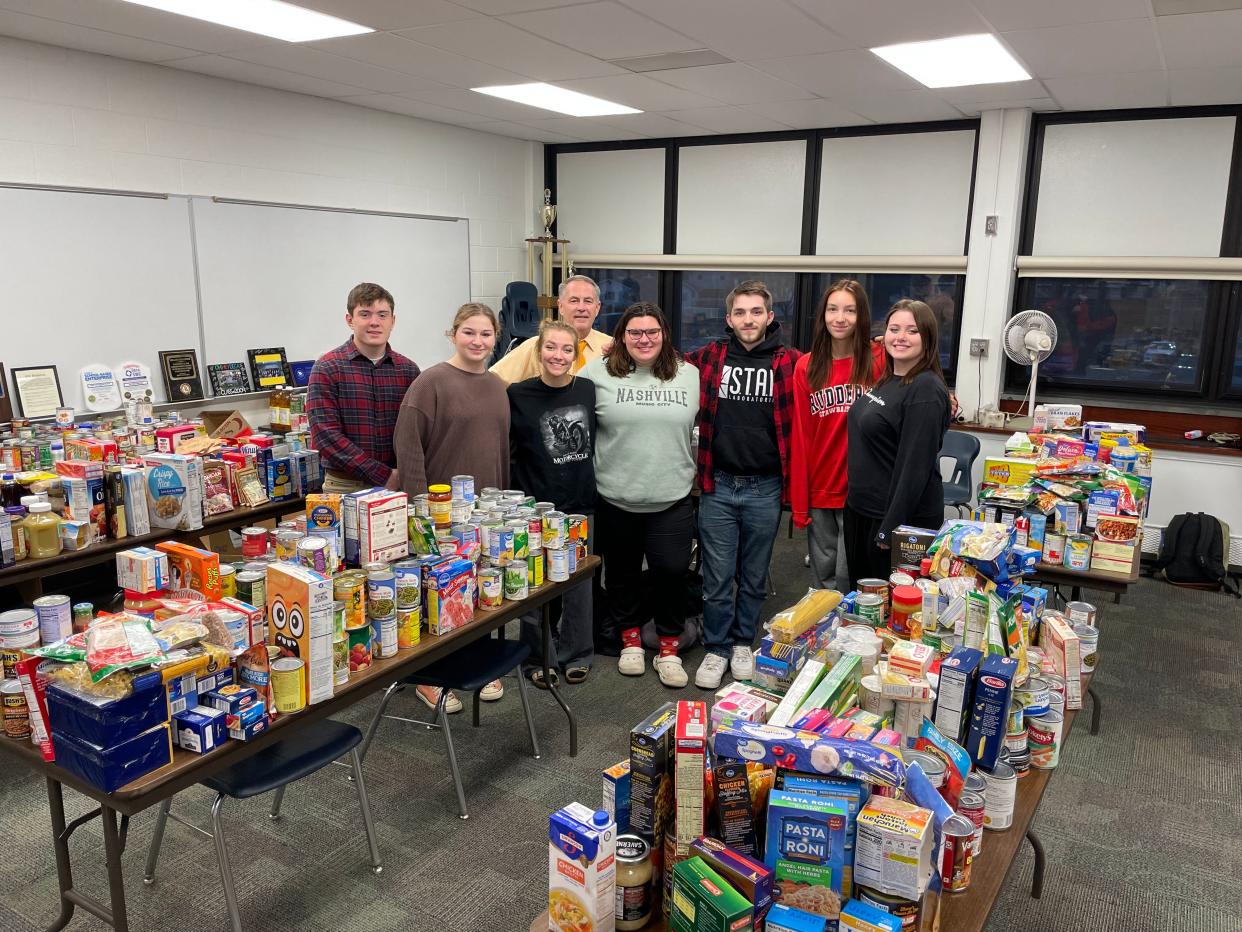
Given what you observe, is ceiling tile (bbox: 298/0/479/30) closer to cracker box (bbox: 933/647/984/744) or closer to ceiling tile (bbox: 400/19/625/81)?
ceiling tile (bbox: 400/19/625/81)

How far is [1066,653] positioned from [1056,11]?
8.31 ft

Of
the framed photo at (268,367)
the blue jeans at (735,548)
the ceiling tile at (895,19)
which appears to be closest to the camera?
the ceiling tile at (895,19)

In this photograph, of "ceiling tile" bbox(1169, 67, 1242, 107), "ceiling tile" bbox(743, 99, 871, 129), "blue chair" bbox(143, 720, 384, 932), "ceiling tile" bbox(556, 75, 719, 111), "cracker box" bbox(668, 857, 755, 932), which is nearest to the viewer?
"cracker box" bbox(668, 857, 755, 932)

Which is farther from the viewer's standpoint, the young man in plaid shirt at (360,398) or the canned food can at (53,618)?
the young man in plaid shirt at (360,398)

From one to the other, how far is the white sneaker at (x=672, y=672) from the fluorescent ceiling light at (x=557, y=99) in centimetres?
329

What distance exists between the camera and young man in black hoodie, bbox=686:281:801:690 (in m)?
3.64

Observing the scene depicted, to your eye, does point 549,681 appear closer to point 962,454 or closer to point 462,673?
point 462,673

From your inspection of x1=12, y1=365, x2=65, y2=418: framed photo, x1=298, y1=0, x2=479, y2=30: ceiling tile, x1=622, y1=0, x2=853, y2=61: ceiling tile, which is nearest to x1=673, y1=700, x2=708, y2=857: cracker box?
x1=622, y1=0, x2=853, y2=61: ceiling tile

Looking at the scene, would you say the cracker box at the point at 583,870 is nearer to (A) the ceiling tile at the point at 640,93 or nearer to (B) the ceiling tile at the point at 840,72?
(B) the ceiling tile at the point at 840,72

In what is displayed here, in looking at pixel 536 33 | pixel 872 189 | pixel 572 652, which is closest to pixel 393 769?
pixel 572 652

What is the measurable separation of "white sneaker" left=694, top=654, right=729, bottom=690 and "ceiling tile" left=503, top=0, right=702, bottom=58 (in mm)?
2716

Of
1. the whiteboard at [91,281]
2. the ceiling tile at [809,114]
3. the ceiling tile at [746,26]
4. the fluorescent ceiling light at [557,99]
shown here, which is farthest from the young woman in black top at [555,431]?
the ceiling tile at [809,114]

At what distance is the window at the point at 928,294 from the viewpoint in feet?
20.6

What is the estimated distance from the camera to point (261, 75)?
4.89m
